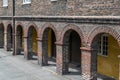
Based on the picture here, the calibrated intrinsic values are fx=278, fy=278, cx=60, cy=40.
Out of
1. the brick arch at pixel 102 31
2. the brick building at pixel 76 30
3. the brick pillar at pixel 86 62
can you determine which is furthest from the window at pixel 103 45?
the brick arch at pixel 102 31

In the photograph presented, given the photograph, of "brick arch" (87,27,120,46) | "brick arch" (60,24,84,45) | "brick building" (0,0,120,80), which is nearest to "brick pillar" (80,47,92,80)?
"brick building" (0,0,120,80)

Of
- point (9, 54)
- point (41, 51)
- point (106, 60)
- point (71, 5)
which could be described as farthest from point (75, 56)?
point (9, 54)

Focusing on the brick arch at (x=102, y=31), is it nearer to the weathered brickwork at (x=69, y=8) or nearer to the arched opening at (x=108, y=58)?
the weathered brickwork at (x=69, y=8)

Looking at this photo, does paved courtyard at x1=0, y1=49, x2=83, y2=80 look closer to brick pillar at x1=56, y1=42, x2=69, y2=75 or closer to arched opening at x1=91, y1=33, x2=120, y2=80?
brick pillar at x1=56, y1=42, x2=69, y2=75

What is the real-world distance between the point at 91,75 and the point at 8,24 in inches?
553

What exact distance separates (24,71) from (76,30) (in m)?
5.25

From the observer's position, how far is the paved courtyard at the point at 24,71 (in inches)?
678

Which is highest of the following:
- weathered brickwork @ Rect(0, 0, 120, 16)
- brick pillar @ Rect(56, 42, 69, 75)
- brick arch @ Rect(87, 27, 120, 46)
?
weathered brickwork @ Rect(0, 0, 120, 16)

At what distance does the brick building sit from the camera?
14.0 metres

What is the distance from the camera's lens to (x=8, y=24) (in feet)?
88.4

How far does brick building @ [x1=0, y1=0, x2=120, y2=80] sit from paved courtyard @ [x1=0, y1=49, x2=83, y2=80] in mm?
634

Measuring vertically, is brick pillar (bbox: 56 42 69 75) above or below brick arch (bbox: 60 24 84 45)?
below

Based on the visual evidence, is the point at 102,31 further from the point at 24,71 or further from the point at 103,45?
the point at 24,71

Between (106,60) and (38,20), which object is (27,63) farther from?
(106,60)
